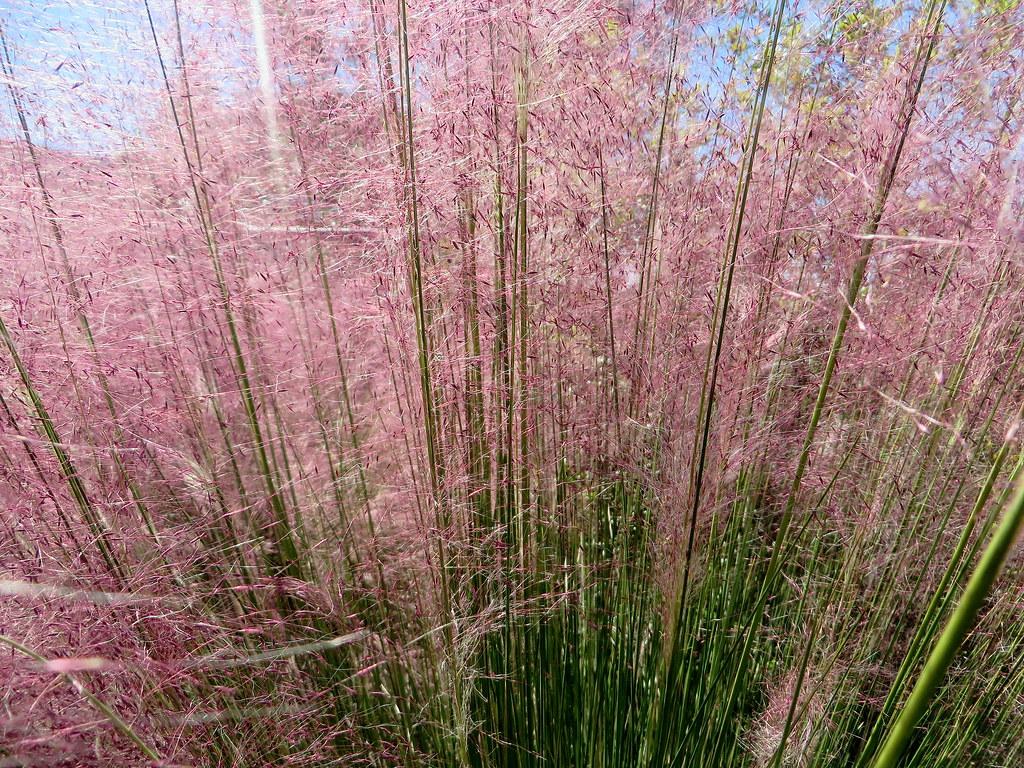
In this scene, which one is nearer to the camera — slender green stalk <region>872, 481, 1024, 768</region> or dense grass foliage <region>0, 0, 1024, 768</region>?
slender green stalk <region>872, 481, 1024, 768</region>

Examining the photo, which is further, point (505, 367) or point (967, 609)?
point (505, 367)

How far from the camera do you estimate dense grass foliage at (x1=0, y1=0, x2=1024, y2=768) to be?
1127 millimetres

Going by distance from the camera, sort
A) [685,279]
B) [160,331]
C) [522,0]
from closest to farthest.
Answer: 1. [522,0]
2. [685,279]
3. [160,331]

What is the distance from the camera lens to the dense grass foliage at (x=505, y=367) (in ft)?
3.70

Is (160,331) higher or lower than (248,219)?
lower

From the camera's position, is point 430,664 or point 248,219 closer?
point 430,664

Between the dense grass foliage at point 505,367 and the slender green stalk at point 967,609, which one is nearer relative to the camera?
the slender green stalk at point 967,609

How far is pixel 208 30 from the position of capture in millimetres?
1433

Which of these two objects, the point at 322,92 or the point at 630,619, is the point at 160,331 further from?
the point at 630,619

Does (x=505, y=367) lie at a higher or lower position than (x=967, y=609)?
lower

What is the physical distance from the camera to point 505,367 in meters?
1.25

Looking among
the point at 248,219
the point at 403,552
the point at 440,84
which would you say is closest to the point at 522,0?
the point at 440,84

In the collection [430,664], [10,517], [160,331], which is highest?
[160,331]

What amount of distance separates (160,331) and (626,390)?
1142 mm
